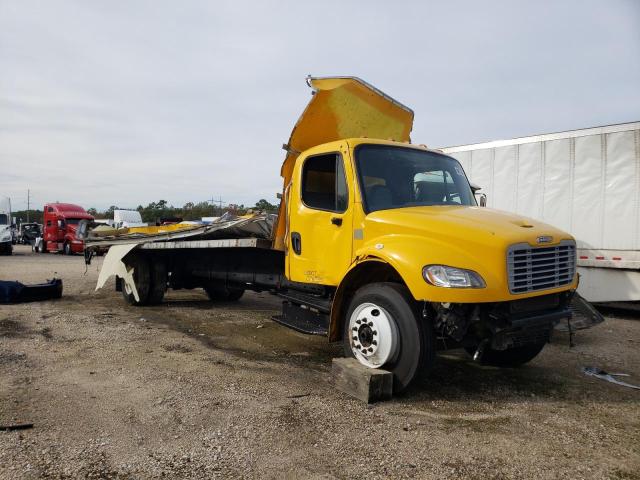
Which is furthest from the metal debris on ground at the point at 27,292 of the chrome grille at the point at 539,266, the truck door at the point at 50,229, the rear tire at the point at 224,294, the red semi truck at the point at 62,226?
the truck door at the point at 50,229

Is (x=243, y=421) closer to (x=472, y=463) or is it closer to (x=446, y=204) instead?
(x=472, y=463)

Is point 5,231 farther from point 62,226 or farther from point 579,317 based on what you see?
point 579,317

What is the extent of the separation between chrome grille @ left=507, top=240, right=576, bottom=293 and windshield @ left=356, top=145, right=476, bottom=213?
1.26m

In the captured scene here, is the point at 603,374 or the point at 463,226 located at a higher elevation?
the point at 463,226

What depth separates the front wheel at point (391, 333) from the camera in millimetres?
4242

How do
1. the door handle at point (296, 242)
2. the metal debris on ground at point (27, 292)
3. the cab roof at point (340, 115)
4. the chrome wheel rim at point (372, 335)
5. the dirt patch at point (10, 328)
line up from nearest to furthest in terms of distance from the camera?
1. the chrome wheel rim at point (372, 335)
2. the door handle at point (296, 242)
3. the cab roof at point (340, 115)
4. the dirt patch at point (10, 328)
5. the metal debris on ground at point (27, 292)

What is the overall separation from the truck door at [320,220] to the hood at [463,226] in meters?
0.41

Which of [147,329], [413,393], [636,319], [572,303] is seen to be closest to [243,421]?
[413,393]

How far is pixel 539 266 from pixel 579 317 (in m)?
1.14

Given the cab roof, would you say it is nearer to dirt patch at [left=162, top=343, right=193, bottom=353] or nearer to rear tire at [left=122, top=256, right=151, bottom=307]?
Result: dirt patch at [left=162, top=343, right=193, bottom=353]

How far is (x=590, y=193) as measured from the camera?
8914 mm

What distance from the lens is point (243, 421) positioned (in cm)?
386

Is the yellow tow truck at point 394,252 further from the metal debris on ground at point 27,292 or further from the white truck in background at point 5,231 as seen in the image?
the white truck in background at point 5,231

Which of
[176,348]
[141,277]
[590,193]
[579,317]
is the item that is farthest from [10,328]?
[590,193]
